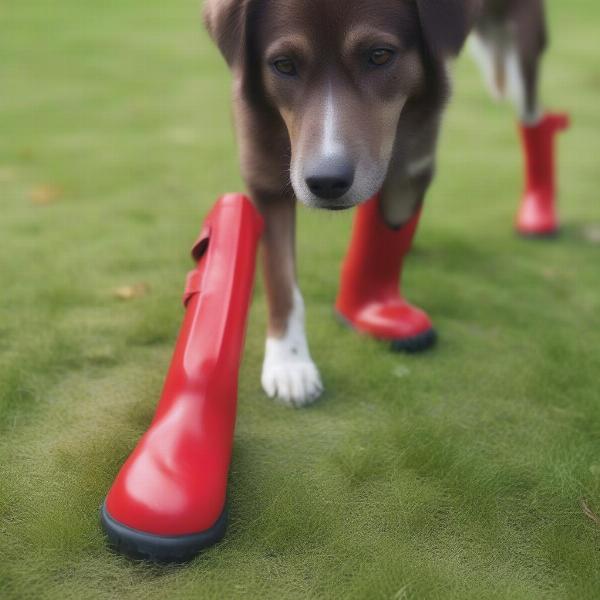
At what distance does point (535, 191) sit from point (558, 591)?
2730mm

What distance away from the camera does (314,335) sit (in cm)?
270

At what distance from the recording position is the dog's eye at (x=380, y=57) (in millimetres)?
1991

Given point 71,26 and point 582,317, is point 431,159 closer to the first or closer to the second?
point 582,317

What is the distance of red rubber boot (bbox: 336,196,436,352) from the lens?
2631mm

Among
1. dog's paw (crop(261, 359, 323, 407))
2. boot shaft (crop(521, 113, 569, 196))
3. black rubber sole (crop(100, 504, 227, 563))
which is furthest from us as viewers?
boot shaft (crop(521, 113, 569, 196))

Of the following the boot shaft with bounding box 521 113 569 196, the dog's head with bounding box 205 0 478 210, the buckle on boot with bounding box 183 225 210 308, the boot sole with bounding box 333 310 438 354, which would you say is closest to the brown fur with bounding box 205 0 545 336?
the dog's head with bounding box 205 0 478 210

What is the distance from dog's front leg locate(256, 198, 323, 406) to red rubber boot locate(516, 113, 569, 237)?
192cm

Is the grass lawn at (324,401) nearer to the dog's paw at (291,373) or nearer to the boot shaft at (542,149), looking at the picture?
the dog's paw at (291,373)

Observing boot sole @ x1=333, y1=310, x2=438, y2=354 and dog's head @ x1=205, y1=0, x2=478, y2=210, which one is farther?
boot sole @ x1=333, y1=310, x2=438, y2=354

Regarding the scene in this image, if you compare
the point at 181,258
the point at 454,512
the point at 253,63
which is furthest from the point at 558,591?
the point at 181,258

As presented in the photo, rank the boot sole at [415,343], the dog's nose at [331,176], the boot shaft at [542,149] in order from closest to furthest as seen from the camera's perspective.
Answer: the dog's nose at [331,176]
the boot sole at [415,343]
the boot shaft at [542,149]

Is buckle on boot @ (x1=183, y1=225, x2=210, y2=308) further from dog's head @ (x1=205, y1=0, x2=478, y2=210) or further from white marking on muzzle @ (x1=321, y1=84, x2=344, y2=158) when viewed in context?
white marking on muzzle @ (x1=321, y1=84, x2=344, y2=158)

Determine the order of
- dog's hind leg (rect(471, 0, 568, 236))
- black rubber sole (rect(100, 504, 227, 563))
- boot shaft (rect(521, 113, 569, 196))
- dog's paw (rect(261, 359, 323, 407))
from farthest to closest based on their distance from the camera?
boot shaft (rect(521, 113, 569, 196)) → dog's hind leg (rect(471, 0, 568, 236)) → dog's paw (rect(261, 359, 323, 407)) → black rubber sole (rect(100, 504, 227, 563))

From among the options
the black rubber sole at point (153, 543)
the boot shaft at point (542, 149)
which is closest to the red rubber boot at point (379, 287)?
the black rubber sole at point (153, 543)
